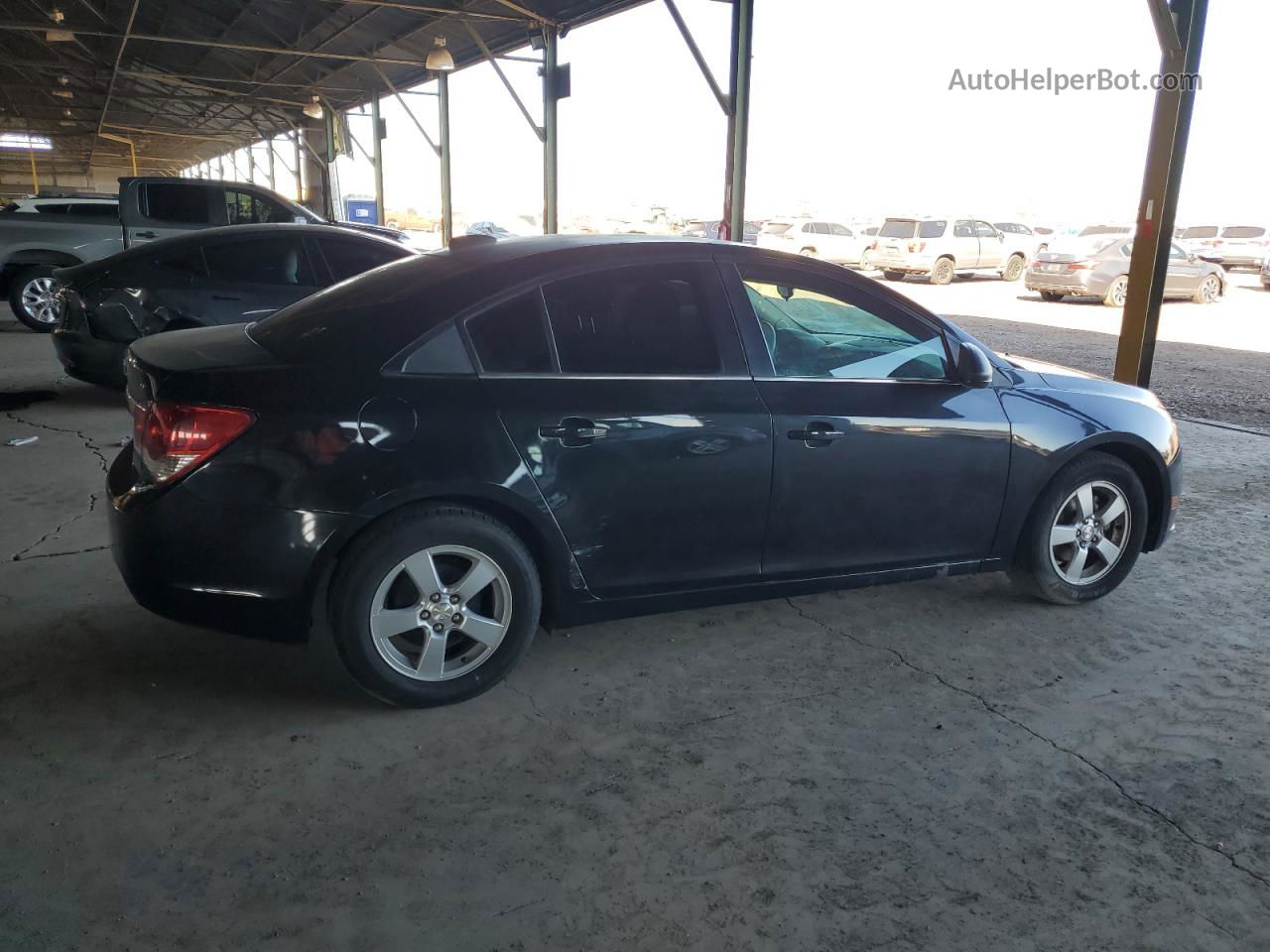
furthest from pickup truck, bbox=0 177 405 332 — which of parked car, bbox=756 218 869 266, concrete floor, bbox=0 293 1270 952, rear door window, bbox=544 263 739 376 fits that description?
parked car, bbox=756 218 869 266

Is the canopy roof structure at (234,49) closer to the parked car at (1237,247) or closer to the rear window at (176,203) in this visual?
the rear window at (176,203)

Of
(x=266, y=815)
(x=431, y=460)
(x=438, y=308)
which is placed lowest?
(x=266, y=815)

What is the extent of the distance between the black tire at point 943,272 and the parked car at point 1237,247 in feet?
35.5

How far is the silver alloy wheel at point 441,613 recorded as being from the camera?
3.04 metres

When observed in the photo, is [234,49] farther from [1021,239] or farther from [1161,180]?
[1161,180]

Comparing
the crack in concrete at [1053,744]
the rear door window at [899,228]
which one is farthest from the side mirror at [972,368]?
the rear door window at [899,228]

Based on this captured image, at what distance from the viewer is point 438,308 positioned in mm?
3150

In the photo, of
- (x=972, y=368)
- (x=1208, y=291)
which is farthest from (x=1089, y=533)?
(x=1208, y=291)

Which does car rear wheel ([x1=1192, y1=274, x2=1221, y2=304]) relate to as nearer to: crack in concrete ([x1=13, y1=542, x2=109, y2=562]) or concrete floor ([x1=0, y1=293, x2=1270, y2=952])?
concrete floor ([x1=0, y1=293, x2=1270, y2=952])

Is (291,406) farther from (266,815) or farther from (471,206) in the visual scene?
(471,206)

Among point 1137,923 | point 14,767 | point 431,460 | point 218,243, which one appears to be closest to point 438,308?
point 431,460

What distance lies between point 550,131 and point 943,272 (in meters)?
11.7

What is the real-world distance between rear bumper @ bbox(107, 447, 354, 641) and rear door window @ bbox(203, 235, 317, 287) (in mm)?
4981

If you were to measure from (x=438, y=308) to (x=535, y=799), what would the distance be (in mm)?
1548
